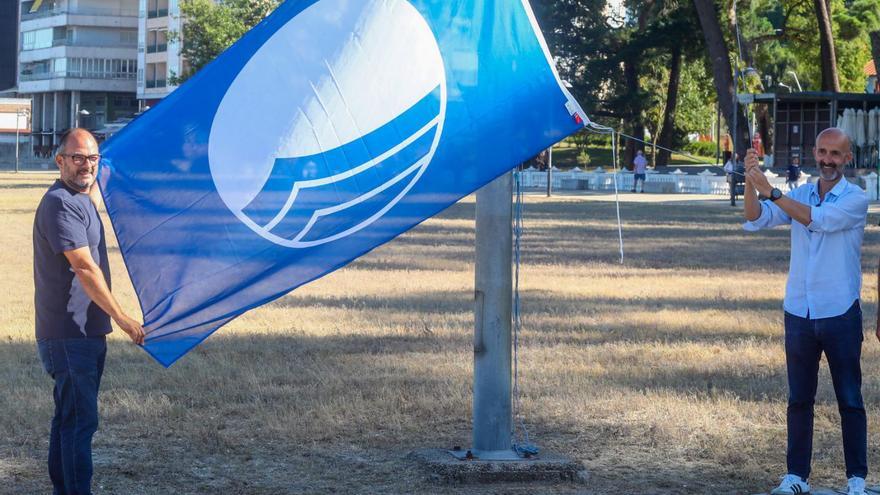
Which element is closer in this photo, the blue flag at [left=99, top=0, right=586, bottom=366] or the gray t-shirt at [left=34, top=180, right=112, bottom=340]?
the gray t-shirt at [left=34, top=180, right=112, bottom=340]

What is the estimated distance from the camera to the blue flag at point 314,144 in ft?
21.5

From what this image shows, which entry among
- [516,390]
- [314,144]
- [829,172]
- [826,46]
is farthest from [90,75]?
[829,172]

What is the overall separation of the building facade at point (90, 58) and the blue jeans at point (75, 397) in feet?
379

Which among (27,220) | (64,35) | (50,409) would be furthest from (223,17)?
(64,35)

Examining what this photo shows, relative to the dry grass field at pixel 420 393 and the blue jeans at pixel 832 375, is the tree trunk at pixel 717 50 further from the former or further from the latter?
the blue jeans at pixel 832 375

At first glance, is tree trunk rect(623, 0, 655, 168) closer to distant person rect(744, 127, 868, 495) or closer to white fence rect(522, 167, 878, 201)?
white fence rect(522, 167, 878, 201)

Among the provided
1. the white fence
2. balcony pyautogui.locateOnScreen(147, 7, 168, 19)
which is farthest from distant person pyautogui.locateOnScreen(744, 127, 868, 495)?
balcony pyautogui.locateOnScreen(147, 7, 168, 19)

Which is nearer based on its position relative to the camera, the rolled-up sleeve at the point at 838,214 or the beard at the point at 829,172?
the rolled-up sleeve at the point at 838,214

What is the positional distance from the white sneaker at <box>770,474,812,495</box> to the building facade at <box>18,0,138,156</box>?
116 m

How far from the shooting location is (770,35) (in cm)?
6175

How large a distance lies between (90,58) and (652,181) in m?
77.9

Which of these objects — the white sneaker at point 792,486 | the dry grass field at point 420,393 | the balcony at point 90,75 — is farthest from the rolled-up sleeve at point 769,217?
the balcony at point 90,75

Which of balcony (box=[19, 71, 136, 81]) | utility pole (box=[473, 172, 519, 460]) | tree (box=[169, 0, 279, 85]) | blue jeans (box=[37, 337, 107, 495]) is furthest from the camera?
balcony (box=[19, 71, 136, 81])

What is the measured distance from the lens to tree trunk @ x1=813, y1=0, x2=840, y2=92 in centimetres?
5016
